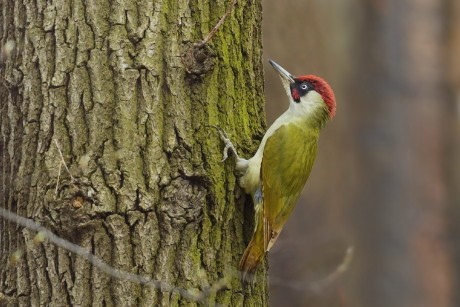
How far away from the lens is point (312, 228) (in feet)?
27.6

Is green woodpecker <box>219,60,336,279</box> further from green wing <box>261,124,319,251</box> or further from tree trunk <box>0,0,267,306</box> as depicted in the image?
tree trunk <box>0,0,267,306</box>

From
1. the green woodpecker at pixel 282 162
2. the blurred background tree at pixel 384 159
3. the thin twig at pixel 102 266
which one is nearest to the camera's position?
the thin twig at pixel 102 266

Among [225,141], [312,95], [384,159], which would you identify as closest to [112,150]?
[225,141]

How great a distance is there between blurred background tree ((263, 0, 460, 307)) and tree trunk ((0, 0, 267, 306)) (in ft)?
14.1

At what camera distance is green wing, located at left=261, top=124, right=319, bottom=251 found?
407cm

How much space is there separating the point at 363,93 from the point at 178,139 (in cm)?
518

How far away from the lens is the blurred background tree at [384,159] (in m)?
8.09

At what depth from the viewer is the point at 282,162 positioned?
4316 millimetres

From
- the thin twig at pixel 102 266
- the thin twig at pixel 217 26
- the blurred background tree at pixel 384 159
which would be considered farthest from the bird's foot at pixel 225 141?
the blurred background tree at pixel 384 159

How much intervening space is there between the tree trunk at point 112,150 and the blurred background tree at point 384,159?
4.30 m

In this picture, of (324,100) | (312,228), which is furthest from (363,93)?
(324,100)

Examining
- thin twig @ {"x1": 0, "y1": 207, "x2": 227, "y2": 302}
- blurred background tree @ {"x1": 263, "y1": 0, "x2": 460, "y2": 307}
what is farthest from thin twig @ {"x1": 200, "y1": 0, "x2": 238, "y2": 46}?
blurred background tree @ {"x1": 263, "y1": 0, "x2": 460, "y2": 307}

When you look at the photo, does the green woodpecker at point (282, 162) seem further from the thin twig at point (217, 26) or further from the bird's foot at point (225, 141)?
the thin twig at point (217, 26)

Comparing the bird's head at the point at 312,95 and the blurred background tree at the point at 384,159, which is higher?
the bird's head at the point at 312,95
